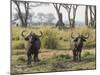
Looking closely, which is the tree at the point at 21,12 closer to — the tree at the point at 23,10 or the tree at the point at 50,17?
the tree at the point at 23,10

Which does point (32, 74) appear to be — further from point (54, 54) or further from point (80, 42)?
point (80, 42)

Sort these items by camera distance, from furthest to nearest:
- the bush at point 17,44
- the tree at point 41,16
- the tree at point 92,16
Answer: the tree at point 92,16 < the tree at point 41,16 < the bush at point 17,44

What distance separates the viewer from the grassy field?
87.7 inches

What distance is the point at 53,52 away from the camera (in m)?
2.37

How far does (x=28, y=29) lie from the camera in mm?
2271

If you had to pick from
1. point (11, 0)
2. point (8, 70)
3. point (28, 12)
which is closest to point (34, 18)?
point (28, 12)

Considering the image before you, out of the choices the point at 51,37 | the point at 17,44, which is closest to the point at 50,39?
the point at 51,37

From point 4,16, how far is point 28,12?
25 cm

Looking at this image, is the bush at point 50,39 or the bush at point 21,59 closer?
the bush at point 21,59

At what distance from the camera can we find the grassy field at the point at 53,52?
7.31 ft

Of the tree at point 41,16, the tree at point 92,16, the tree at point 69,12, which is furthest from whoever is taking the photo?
the tree at point 92,16

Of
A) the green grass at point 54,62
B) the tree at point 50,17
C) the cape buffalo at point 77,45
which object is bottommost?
the green grass at point 54,62

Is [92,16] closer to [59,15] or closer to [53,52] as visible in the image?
[59,15]

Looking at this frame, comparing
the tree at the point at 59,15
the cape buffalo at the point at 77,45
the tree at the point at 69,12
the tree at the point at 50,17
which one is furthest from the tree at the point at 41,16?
the cape buffalo at the point at 77,45
